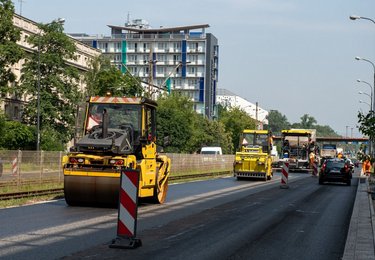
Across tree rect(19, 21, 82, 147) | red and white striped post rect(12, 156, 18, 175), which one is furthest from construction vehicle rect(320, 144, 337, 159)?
red and white striped post rect(12, 156, 18, 175)

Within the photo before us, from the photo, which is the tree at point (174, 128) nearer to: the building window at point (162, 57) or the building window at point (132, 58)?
the building window at point (162, 57)

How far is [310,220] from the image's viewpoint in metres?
17.6

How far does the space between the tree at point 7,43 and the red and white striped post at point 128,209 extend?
48.2 meters

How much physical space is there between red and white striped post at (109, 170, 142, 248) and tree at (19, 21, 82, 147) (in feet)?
186

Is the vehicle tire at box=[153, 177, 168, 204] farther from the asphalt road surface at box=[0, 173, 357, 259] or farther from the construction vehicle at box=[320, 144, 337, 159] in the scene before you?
the construction vehicle at box=[320, 144, 337, 159]

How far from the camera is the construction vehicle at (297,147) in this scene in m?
61.5

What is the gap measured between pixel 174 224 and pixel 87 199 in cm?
383

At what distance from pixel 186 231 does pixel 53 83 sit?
57619 mm

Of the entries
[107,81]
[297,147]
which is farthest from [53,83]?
[297,147]

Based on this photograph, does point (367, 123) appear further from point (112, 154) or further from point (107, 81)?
point (107, 81)

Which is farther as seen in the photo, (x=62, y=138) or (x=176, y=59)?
(x=176, y=59)

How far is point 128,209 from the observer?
38.9ft

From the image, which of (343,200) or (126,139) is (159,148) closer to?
(126,139)

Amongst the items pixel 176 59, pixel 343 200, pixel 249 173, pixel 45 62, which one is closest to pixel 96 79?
pixel 45 62
